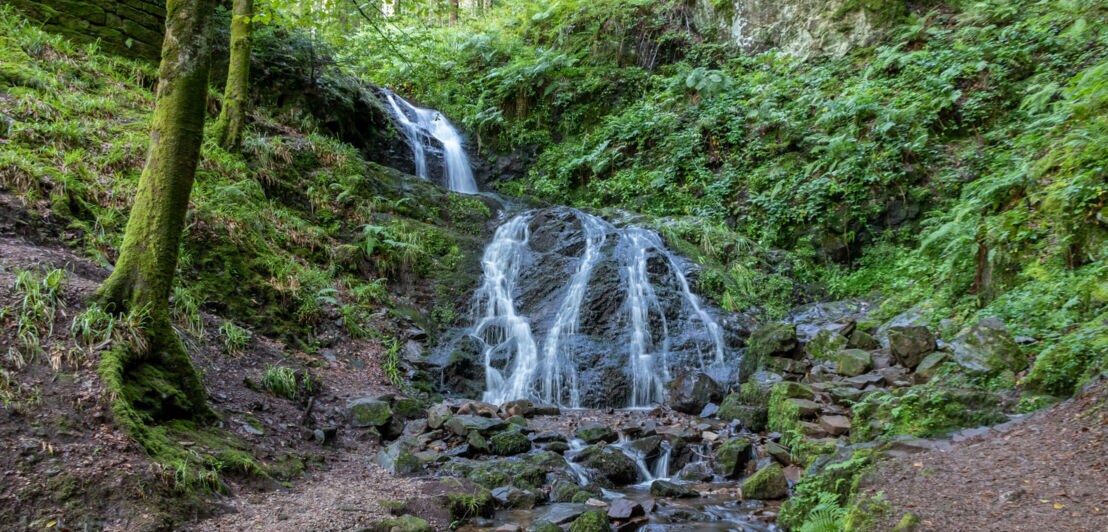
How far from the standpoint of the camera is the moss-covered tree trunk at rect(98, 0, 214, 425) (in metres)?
4.96

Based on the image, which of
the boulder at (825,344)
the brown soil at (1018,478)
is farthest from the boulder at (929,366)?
the brown soil at (1018,478)

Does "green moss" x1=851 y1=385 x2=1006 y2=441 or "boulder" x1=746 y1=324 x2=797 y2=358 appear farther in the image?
"boulder" x1=746 y1=324 x2=797 y2=358

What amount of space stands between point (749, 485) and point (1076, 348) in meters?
3.02

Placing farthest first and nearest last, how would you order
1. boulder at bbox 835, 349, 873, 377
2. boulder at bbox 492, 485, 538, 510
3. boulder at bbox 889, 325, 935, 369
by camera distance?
boulder at bbox 835, 349, 873, 377 → boulder at bbox 889, 325, 935, 369 → boulder at bbox 492, 485, 538, 510

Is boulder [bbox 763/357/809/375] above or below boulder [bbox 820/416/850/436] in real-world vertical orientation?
above

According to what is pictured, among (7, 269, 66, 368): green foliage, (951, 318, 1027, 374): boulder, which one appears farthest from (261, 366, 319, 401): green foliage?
(951, 318, 1027, 374): boulder

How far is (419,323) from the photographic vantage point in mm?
9711

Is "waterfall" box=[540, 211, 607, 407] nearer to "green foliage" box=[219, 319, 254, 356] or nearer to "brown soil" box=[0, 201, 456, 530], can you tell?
"brown soil" box=[0, 201, 456, 530]

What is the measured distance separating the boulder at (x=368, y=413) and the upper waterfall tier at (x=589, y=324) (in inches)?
87.1

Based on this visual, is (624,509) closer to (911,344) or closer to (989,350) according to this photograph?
(989,350)

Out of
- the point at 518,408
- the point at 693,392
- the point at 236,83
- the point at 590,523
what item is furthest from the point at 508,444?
the point at 236,83

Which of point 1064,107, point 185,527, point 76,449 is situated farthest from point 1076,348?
point 76,449

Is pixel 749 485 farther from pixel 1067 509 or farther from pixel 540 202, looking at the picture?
pixel 540 202

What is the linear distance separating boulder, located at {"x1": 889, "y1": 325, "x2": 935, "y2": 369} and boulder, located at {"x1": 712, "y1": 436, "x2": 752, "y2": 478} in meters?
2.36
